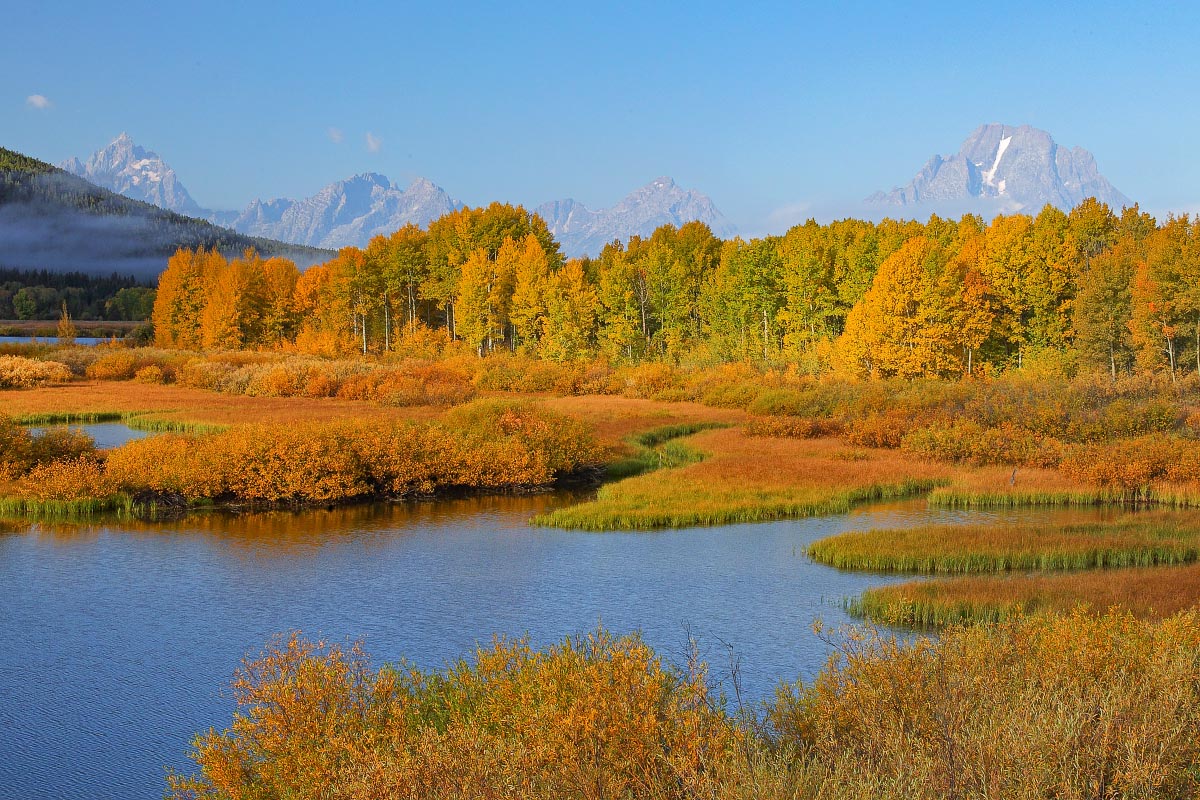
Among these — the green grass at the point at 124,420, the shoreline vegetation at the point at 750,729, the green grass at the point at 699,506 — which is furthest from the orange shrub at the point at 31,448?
the shoreline vegetation at the point at 750,729

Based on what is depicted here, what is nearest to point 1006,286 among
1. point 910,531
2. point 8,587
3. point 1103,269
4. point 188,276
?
point 1103,269

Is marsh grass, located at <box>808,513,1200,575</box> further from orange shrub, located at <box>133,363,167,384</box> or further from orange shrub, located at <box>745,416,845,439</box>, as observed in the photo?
orange shrub, located at <box>133,363,167,384</box>

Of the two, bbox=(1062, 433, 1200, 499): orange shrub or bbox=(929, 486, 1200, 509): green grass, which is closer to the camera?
bbox=(929, 486, 1200, 509): green grass

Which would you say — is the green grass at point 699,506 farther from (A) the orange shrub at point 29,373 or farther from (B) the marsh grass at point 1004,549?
(A) the orange shrub at point 29,373

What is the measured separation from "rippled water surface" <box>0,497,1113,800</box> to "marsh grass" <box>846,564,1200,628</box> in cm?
105

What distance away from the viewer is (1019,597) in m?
18.7

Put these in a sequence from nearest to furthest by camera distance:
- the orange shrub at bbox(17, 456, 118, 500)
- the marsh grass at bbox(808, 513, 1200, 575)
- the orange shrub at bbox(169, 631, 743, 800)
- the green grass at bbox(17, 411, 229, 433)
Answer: the orange shrub at bbox(169, 631, 743, 800), the marsh grass at bbox(808, 513, 1200, 575), the orange shrub at bbox(17, 456, 118, 500), the green grass at bbox(17, 411, 229, 433)

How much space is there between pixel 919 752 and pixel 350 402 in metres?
51.5

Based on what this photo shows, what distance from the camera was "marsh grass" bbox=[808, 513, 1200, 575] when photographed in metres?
22.6

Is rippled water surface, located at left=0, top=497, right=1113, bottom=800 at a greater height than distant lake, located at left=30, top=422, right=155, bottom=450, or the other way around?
distant lake, located at left=30, top=422, right=155, bottom=450

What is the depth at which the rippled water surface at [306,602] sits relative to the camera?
13.9 metres

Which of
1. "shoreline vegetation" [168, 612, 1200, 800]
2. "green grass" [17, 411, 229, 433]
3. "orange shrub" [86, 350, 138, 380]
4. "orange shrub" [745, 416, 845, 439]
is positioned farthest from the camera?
"orange shrub" [86, 350, 138, 380]

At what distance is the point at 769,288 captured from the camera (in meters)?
76.8

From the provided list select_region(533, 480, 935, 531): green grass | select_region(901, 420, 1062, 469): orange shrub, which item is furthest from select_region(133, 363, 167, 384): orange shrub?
select_region(901, 420, 1062, 469): orange shrub
